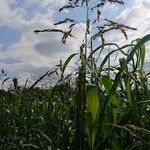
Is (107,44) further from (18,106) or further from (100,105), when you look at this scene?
(18,106)

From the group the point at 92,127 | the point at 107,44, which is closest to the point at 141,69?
the point at 107,44

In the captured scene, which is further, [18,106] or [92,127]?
[18,106]

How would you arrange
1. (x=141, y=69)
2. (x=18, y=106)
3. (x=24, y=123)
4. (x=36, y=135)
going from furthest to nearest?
(x=18, y=106) → (x=24, y=123) → (x=36, y=135) → (x=141, y=69)

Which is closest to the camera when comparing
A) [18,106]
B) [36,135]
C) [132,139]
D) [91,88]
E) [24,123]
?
[91,88]

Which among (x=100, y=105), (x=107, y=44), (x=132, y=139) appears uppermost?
(x=107, y=44)

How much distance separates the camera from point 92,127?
220 centimetres

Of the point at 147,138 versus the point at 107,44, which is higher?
the point at 107,44

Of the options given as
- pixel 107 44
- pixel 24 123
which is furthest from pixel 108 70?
pixel 24 123

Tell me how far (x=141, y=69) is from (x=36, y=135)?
1.03 metres

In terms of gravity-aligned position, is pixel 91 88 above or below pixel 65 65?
below

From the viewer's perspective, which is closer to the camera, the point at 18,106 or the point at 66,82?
the point at 66,82

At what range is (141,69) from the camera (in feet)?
8.87

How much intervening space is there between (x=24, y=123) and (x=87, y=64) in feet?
7.19

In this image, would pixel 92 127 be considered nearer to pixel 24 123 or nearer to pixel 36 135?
pixel 36 135
